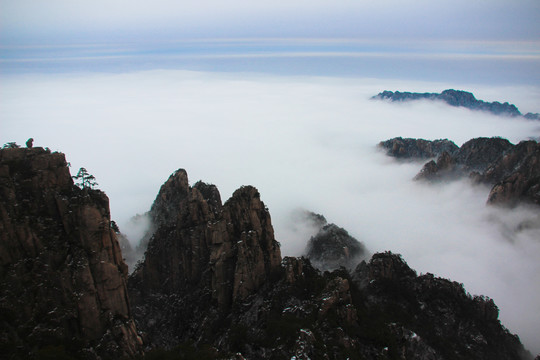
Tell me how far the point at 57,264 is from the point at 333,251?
85688 mm

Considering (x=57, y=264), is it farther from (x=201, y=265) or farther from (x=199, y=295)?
(x=201, y=265)

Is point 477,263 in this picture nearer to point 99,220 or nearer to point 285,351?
point 285,351

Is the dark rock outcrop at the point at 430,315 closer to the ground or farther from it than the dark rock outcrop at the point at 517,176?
closer to the ground

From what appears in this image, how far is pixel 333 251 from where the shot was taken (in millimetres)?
114750

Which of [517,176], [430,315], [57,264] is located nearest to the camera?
[57,264]

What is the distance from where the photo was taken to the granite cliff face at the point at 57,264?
42000 millimetres

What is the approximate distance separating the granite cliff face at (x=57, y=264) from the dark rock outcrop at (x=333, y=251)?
244ft

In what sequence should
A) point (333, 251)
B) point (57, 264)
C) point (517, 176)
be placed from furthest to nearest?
point (517, 176) < point (333, 251) < point (57, 264)

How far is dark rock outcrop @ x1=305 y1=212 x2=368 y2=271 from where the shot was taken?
112 metres

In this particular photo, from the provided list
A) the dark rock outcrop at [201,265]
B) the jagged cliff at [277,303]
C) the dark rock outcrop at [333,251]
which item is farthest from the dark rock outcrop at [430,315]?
the dark rock outcrop at [333,251]

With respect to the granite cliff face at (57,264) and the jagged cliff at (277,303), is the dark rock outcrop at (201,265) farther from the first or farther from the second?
the granite cliff face at (57,264)

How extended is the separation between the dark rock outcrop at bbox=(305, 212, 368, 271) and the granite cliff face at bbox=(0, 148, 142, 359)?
244 ft

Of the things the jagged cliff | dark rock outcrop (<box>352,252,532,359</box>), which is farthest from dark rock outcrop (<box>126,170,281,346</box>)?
dark rock outcrop (<box>352,252,532,359</box>)

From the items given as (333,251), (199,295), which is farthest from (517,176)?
(199,295)
